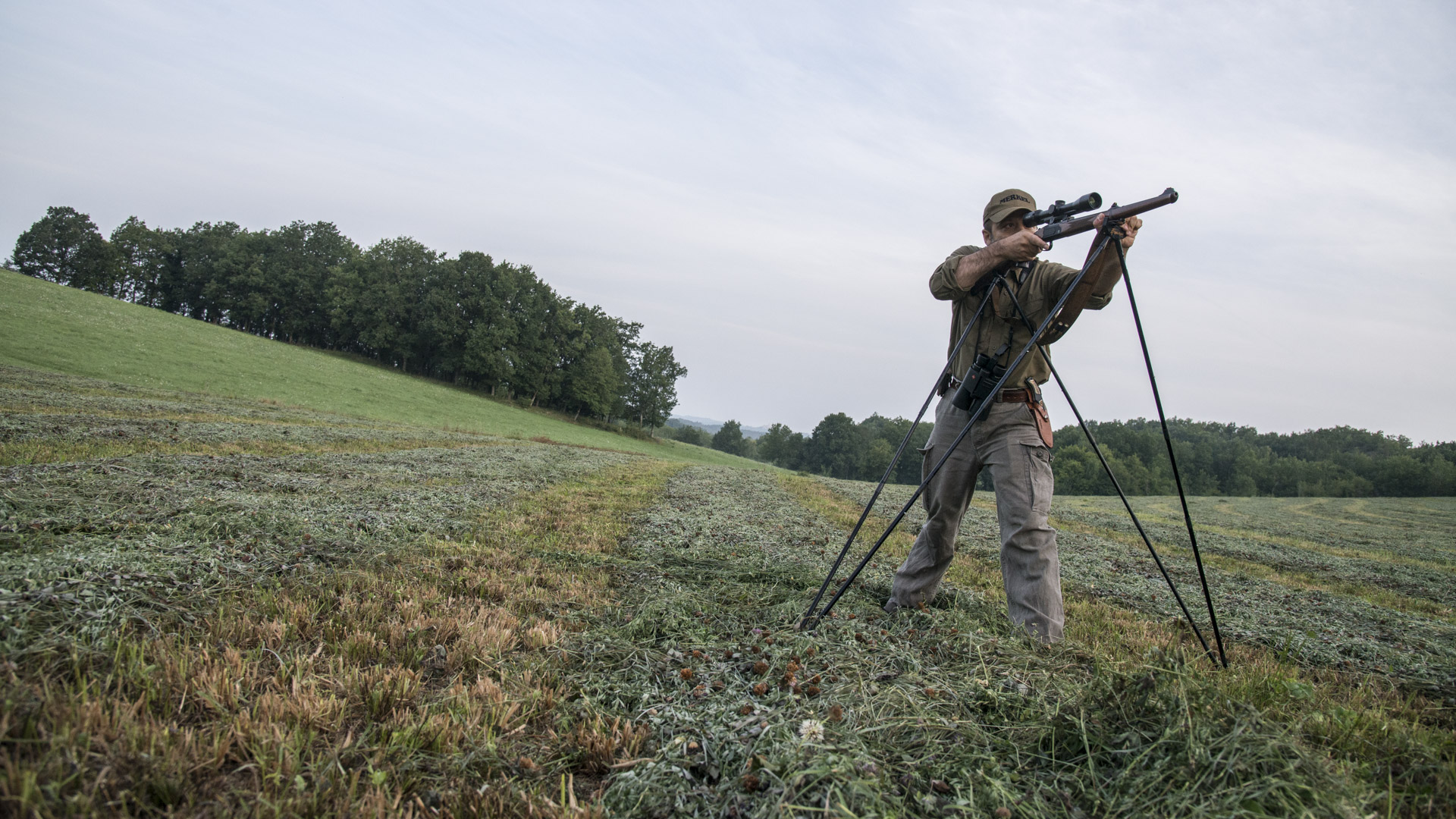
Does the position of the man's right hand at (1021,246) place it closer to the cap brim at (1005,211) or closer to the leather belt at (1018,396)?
the cap brim at (1005,211)

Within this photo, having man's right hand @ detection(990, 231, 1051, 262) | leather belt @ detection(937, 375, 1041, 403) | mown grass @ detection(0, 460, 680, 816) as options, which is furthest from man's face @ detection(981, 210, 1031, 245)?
mown grass @ detection(0, 460, 680, 816)

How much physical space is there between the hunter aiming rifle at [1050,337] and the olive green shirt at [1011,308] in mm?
83

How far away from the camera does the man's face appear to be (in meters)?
4.85

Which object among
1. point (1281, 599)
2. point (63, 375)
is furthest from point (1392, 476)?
point (63, 375)

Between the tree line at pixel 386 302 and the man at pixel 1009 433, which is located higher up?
the tree line at pixel 386 302

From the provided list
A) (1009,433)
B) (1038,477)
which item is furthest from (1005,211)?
(1038,477)

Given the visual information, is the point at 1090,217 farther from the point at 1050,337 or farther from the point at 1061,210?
the point at 1050,337

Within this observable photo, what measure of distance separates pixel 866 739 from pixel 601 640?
1.92 m

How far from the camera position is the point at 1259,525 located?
2405 centimetres

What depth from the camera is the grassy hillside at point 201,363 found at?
25.4 m

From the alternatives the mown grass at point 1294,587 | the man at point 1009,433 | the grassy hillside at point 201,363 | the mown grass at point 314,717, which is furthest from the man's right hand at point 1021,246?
the grassy hillside at point 201,363

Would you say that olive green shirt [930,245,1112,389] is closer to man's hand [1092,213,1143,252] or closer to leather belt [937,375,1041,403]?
leather belt [937,375,1041,403]

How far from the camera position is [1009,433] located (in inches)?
179

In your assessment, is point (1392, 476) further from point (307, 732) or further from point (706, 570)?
point (307, 732)
